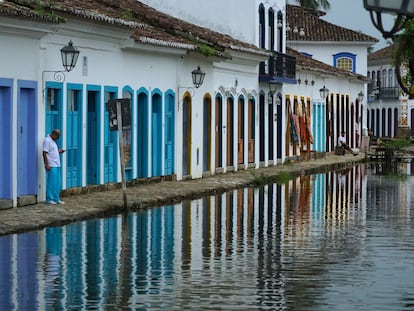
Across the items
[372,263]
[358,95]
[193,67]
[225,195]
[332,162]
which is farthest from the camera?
[358,95]

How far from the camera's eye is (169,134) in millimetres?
32219

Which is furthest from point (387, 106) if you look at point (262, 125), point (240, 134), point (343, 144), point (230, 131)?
point (230, 131)

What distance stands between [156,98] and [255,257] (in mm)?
15538

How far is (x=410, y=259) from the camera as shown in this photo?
52.3 feet

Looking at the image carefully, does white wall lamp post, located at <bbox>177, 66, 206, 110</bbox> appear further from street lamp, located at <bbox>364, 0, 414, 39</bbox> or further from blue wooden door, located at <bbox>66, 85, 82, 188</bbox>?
street lamp, located at <bbox>364, 0, 414, 39</bbox>

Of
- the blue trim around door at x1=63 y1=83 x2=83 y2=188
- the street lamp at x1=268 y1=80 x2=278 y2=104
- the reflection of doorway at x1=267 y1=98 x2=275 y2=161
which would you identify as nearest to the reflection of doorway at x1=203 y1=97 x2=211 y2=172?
the street lamp at x1=268 y1=80 x2=278 y2=104

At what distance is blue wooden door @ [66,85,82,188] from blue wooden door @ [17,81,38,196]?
6.58 ft

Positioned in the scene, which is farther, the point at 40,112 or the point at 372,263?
the point at 40,112

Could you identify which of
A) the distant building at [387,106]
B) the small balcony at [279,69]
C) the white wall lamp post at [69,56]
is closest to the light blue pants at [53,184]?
the white wall lamp post at [69,56]

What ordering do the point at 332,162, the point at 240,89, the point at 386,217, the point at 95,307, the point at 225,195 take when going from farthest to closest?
1. the point at 332,162
2. the point at 240,89
3. the point at 225,195
4. the point at 386,217
5. the point at 95,307

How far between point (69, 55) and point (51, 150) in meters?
1.88

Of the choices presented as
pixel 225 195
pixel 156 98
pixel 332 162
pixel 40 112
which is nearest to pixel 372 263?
pixel 40 112

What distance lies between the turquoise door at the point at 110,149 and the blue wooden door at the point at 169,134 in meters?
3.70

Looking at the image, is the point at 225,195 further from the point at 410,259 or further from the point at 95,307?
the point at 95,307
